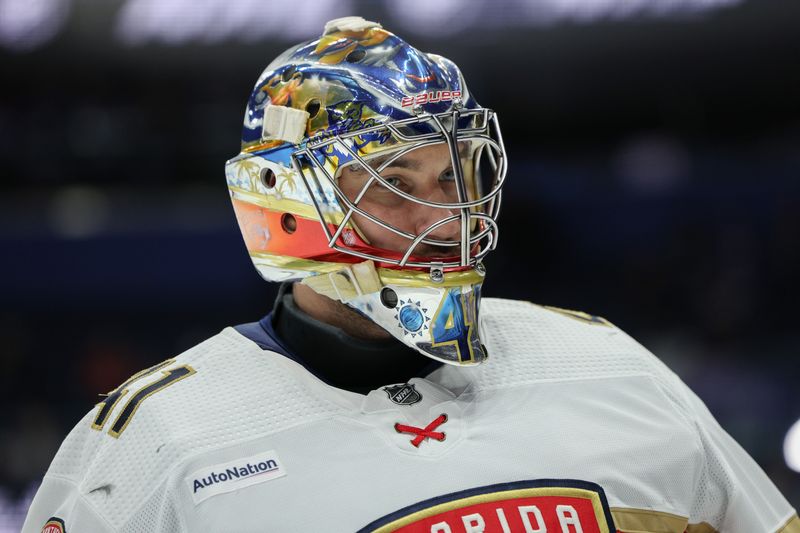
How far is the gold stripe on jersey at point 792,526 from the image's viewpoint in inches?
52.9

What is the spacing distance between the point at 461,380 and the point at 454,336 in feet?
0.35

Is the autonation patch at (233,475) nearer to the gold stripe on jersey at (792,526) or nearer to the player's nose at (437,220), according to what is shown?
the player's nose at (437,220)

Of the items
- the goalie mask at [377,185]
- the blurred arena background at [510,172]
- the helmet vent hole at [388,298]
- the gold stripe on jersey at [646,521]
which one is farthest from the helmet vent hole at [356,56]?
the blurred arena background at [510,172]

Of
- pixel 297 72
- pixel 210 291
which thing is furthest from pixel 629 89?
pixel 297 72

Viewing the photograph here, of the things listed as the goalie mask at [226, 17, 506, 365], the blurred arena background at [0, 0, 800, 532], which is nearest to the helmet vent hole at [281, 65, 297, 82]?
the goalie mask at [226, 17, 506, 365]

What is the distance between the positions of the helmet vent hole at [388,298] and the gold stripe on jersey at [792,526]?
1.97ft

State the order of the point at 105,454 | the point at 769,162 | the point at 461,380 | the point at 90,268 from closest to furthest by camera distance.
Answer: the point at 105,454
the point at 461,380
the point at 90,268
the point at 769,162

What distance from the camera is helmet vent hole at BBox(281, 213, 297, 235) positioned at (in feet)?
4.59

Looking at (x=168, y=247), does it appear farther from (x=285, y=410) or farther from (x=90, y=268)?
(x=285, y=410)

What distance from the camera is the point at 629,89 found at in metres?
4.77

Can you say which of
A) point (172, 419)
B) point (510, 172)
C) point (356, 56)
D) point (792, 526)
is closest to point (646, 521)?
point (792, 526)

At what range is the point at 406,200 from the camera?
135cm

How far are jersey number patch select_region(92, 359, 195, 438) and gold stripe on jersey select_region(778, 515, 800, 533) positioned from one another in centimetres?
82

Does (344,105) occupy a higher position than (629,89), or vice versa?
(344,105)
